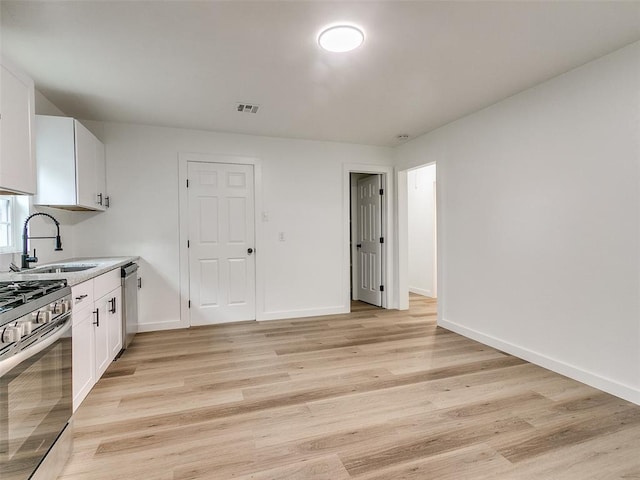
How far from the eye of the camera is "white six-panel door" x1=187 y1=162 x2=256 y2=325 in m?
4.19

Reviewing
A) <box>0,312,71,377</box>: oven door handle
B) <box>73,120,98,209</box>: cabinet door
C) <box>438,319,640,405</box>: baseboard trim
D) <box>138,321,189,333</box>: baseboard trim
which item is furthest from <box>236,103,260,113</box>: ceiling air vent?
<box>438,319,640,405</box>: baseboard trim

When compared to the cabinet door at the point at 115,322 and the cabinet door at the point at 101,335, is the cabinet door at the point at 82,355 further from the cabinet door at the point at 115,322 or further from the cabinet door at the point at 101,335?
the cabinet door at the point at 115,322

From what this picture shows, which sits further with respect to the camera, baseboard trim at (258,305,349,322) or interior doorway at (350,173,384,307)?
interior doorway at (350,173,384,307)

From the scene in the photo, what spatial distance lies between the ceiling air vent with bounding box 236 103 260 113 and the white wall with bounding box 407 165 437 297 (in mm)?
3637

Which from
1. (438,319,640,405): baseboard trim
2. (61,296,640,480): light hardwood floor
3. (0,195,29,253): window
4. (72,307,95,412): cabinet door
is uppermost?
(0,195,29,253): window

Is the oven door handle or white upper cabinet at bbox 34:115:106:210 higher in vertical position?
white upper cabinet at bbox 34:115:106:210

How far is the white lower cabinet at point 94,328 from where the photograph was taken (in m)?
2.13

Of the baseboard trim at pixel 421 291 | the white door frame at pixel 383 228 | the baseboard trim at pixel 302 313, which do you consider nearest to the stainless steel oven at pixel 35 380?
the baseboard trim at pixel 302 313

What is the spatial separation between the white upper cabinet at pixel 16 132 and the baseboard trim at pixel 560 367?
162 inches

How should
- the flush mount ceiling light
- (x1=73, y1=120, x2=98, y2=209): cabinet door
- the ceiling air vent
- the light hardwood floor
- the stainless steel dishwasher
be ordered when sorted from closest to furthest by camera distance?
the light hardwood floor → the flush mount ceiling light → (x1=73, y1=120, x2=98, y2=209): cabinet door → the stainless steel dishwasher → the ceiling air vent

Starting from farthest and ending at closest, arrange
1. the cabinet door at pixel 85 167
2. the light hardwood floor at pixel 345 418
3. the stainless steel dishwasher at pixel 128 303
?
1. the stainless steel dishwasher at pixel 128 303
2. the cabinet door at pixel 85 167
3. the light hardwood floor at pixel 345 418

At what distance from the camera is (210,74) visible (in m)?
2.66

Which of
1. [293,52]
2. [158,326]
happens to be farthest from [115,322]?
[293,52]

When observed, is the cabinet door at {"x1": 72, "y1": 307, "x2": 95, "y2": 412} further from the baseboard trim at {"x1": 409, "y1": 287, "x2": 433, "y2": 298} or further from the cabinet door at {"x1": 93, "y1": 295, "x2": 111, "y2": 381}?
the baseboard trim at {"x1": 409, "y1": 287, "x2": 433, "y2": 298}
